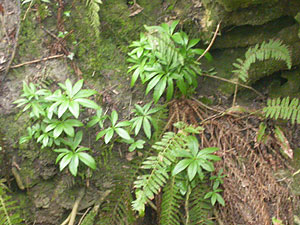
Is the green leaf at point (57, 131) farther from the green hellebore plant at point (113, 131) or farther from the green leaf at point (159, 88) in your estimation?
the green leaf at point (159, 88)

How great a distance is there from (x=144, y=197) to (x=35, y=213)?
122cm

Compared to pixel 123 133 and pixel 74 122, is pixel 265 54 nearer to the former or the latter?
pixel 123 133

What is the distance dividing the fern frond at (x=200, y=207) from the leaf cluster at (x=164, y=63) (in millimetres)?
929

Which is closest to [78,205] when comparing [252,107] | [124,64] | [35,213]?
[35,213]

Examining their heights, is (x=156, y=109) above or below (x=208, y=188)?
above

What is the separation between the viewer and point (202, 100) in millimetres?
3287

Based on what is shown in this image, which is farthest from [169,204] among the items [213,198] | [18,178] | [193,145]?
[18,178]

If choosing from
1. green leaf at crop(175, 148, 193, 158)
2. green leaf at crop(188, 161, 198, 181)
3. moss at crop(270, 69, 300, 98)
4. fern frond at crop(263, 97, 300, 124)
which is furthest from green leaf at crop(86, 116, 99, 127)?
moss at crop(270, 69, 300, 98)

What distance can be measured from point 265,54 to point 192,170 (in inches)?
50.8

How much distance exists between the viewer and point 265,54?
2.81 metres

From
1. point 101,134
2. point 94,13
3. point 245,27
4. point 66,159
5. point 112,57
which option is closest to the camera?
point 66,159

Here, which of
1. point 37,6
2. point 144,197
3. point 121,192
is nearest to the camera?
point 144,197

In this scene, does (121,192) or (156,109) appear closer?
(121,192)

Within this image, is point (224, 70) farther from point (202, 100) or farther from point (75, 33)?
point (75, 33)
